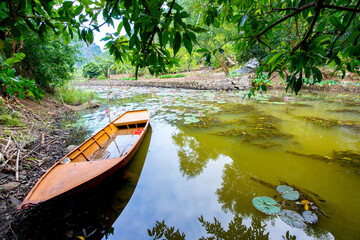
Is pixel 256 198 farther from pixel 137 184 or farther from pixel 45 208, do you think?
pixel 45 208

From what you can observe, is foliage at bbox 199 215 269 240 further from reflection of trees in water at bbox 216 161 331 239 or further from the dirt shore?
the dirt shore

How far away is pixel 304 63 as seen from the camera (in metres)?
0.80

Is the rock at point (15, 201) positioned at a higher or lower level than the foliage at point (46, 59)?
lower

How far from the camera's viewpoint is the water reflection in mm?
1550

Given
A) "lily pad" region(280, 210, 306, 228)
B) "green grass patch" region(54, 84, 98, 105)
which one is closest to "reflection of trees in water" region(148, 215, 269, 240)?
"lily pad" region(280, 210, 306, 228)

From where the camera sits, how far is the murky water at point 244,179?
161 centimetres

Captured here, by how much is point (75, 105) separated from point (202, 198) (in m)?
7.00

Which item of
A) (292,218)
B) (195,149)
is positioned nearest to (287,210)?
(292,218)

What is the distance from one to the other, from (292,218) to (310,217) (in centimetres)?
17

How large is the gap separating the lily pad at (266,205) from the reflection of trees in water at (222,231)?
12cm

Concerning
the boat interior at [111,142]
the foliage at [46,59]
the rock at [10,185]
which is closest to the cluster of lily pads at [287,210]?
the boat interior at [111,142]

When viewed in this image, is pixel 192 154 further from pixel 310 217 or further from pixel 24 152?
pixel 24 152

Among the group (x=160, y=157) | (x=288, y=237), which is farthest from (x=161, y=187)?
(x=288, y=237)

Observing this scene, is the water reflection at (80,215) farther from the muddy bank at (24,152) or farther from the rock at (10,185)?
the rock at (10,185)
